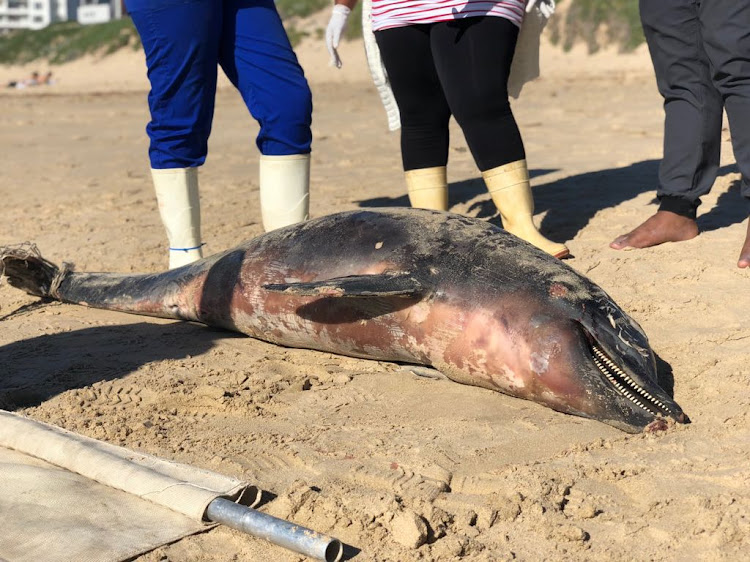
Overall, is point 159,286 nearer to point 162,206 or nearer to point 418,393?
point 162,206

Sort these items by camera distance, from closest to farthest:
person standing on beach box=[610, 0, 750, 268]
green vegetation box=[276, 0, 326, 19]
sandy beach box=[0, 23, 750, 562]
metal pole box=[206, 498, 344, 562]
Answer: metal pole box=[206, 498, 344, 562]
sandy beach box=[0, 23, 750, 562]
person standing on beach box=[610, 0, 750, 268]
green vegetation box=[276, 0, 326, 19]

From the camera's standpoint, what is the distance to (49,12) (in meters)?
41.1

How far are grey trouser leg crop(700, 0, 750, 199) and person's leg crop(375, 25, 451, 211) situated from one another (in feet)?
4.26

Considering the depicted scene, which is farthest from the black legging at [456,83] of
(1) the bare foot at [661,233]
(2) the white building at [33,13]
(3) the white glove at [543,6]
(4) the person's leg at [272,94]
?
(2) the white building at [33,13]

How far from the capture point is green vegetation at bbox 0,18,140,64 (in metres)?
30.4

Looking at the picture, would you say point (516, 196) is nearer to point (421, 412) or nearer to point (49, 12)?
point (421, 412)

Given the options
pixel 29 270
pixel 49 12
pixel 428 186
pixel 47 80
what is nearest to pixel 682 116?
pixel 428 186

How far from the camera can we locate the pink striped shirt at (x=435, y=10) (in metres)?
4.58

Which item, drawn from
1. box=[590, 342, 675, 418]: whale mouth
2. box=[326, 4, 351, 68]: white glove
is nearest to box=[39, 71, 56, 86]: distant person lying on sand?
box=[326, 4, 351, 68]: white glove

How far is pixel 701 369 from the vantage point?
3.57 meters

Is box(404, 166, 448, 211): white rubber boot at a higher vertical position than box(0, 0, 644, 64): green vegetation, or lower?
higher

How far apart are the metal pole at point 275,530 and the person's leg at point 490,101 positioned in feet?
8.38

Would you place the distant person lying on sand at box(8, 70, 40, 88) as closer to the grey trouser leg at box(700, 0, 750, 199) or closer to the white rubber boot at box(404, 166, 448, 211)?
the white rubber boot at box(404, 166, 448, 211)

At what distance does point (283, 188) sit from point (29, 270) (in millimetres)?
1303
